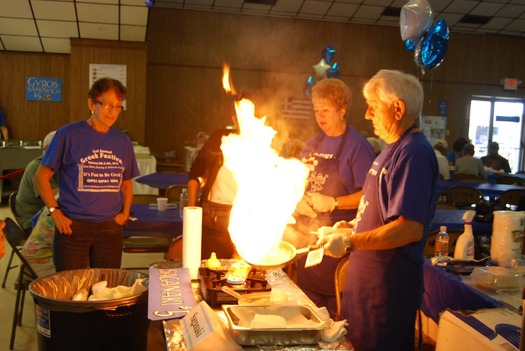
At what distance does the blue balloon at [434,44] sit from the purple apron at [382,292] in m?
5.21

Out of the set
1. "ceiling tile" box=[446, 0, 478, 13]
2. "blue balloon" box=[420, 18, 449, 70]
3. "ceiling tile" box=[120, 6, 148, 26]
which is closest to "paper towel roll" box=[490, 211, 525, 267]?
"blue balloon" box=[420, 18, 449, 70]

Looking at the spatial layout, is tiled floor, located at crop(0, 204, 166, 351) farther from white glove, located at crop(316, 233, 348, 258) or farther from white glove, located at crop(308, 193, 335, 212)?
white glove, located at crop(316, 233, 348, 258)

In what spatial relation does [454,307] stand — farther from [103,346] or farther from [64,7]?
[64,7]

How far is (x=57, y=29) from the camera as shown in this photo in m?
9.74

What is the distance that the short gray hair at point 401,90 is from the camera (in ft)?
7.29

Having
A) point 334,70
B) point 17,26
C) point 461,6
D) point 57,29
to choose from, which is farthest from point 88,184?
point 461,6

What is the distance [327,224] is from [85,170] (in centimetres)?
162

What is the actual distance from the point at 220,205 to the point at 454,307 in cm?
162

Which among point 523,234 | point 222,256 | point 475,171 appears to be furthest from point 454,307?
point 475,171

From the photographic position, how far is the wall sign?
11227mm

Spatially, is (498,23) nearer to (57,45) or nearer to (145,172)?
(145,172)

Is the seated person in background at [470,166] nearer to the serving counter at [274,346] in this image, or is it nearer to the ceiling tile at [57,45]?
the serving counter at [274,346]

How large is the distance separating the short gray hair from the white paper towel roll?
1.10m

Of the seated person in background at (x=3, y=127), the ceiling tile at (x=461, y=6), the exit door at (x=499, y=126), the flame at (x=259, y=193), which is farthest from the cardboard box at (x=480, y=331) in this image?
the exit door at (x=499, y=126)
